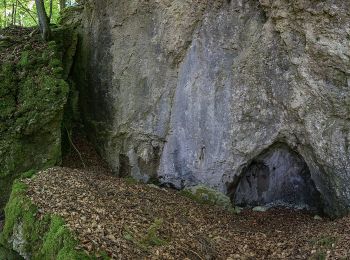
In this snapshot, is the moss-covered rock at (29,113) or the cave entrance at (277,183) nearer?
the moss-covered rock at (29,113)

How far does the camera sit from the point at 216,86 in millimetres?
10219

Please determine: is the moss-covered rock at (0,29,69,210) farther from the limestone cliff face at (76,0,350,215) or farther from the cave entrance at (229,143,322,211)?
the cave entrance at (229,143,322,211)

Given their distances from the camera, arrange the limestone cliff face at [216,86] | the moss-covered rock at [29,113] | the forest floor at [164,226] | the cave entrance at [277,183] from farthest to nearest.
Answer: the cave entrance at [277,183] < the moss-covered rock at [29,113] < the limestone cliff face at [216,86] < the forest floor at [164,226]

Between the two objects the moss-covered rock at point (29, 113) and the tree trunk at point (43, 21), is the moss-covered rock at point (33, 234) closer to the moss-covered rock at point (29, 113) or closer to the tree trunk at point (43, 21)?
the moss-covered rock at point (29, 113)

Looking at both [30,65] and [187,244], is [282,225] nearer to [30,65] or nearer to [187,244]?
[187,244]

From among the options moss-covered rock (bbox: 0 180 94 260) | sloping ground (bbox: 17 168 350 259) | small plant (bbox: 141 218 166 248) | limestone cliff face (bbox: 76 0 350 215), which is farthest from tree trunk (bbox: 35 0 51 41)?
small plant (bbox: 141 218 166 248)

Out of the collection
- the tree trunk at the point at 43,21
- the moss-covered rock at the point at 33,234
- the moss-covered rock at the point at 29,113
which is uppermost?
the tree trunk at the point at 43,21

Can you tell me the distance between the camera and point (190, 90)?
10.5 m

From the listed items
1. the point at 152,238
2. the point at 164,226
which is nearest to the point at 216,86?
the point at 164,226

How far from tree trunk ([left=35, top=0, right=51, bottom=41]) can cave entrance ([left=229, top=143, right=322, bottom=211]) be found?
6817 millimetres

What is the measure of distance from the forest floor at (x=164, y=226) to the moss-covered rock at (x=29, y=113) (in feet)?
4.51

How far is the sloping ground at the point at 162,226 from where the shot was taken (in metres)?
6.03

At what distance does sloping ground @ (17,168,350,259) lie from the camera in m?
6.03

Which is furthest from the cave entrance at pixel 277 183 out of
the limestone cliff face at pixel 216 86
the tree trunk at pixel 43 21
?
the tree trunk at pixel 43 21
